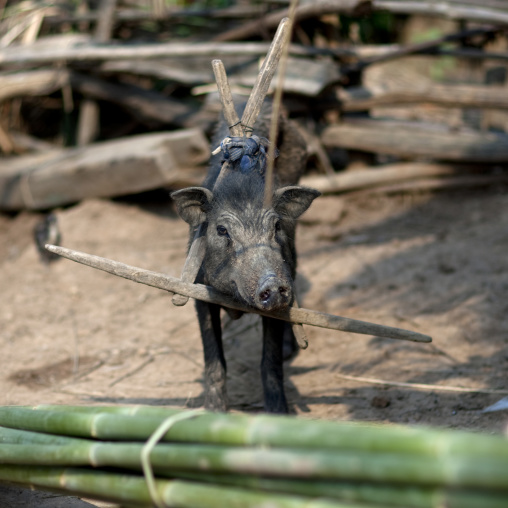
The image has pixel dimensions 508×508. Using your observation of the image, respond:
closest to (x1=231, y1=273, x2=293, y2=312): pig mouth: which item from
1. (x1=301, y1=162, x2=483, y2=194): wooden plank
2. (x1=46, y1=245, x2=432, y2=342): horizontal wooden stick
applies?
(x1=46, y1=245, x2=432, y2=342): horizontal wooden stick

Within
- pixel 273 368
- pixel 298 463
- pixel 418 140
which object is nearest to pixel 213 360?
pixel 273 368

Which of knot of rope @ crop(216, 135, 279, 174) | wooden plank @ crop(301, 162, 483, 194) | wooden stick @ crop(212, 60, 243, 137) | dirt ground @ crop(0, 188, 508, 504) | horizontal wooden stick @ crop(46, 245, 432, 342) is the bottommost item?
dirt ground @ crop(0, 188, 508, 504)

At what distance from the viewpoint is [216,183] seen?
174 inches

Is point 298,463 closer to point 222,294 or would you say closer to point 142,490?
point 142,490

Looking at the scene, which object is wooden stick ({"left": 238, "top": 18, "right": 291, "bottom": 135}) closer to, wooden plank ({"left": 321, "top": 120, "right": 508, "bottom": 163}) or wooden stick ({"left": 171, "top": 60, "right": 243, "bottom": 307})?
wooden stick ({"left": 171, "top": 60, "right": 243, "bottom": 307})

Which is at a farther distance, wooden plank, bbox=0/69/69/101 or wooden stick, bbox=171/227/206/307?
wooden plank, bbox=0/69/69/101

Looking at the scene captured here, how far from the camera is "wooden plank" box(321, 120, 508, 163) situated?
27.3ft

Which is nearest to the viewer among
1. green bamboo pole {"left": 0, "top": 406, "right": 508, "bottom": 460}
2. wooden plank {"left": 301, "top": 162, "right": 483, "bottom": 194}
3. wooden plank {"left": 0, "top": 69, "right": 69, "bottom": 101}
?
green bamboo pole {"left": 0, "top": 406, "right": 508, "bottom": 460}

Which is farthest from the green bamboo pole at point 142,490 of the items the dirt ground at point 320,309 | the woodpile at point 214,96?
the woodpile at point 214,96

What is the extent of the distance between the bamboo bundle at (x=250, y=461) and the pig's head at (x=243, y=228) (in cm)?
121

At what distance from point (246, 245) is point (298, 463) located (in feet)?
6.72

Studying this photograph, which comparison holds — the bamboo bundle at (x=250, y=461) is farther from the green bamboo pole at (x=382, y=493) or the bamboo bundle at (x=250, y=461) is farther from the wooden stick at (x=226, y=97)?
the wooden stick at (x=226, y=97)

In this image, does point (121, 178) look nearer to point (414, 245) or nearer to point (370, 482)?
point (414, 245)

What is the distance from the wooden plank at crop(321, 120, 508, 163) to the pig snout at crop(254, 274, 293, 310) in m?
5.45
